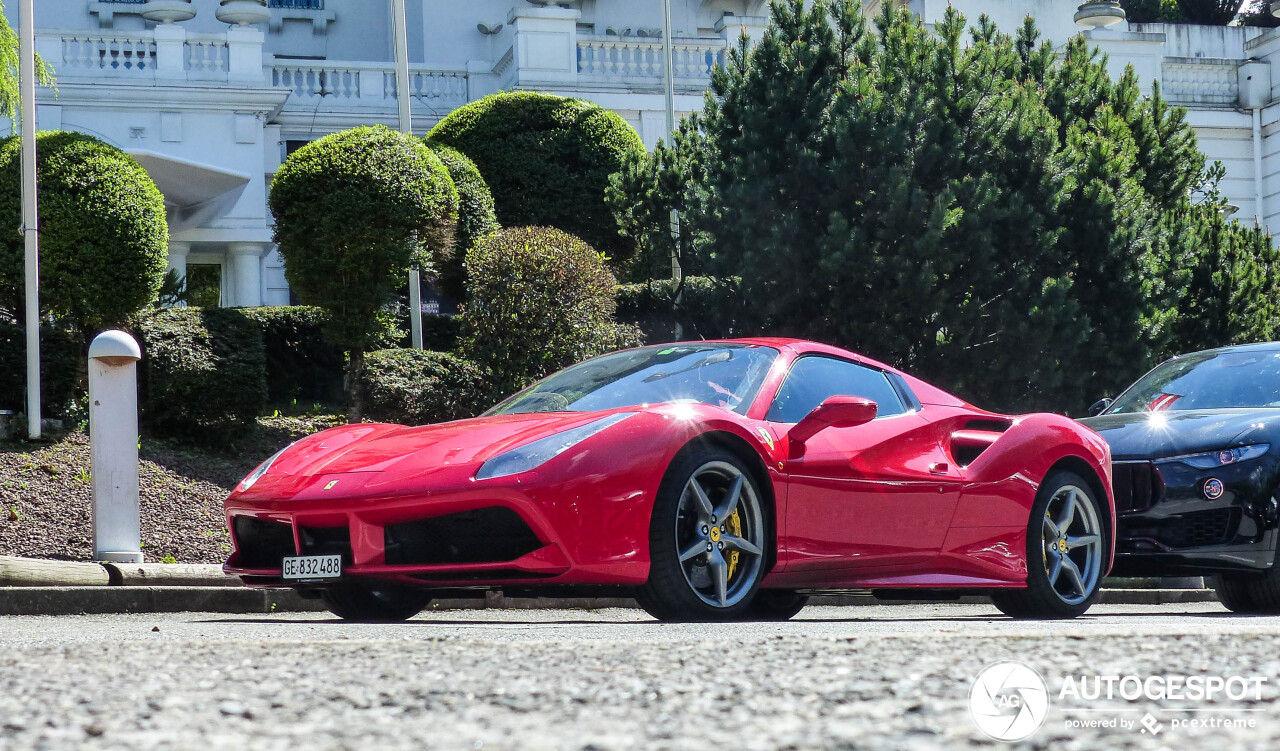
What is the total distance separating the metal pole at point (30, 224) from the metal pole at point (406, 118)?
373 cm

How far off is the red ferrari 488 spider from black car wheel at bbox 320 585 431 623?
0.5 inches

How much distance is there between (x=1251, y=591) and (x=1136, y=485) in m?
0.80

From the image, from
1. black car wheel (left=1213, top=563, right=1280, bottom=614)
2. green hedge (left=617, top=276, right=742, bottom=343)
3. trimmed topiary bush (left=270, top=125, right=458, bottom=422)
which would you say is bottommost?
black car wheel (left=1213, top=563, right=1280, bottom=614)

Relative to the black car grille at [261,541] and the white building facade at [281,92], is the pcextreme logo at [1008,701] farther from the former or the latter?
the white building facade at [281,92]

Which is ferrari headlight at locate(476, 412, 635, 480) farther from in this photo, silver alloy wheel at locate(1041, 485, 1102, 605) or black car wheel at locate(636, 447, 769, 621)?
silver alloy wheel at locate(1041, 485, 1102, 605)

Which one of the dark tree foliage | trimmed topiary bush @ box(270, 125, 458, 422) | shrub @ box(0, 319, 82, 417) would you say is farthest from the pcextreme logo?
shrub @ box(0, 319, 82, 417)

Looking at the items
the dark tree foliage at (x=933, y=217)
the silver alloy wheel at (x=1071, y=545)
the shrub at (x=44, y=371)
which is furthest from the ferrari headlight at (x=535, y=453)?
the shrub at (x=44, y=371)

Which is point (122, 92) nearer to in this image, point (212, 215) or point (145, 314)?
point (212, 215)

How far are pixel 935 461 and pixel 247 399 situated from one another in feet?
25.3

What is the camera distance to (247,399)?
12492 mm

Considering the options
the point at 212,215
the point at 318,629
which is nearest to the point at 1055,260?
the point at 318,629

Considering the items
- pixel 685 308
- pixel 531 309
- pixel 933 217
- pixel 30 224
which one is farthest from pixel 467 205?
pixel 933 217

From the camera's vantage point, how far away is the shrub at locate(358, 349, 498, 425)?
1288cm

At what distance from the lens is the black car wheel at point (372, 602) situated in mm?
6301
